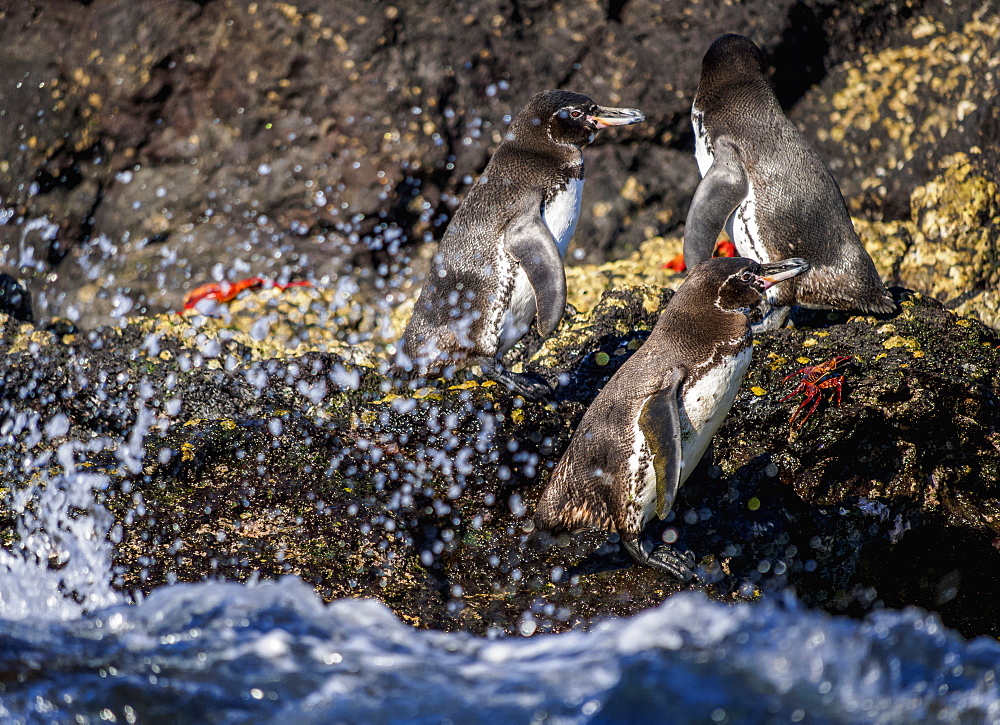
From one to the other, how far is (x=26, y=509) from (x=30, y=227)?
4039 millimetres

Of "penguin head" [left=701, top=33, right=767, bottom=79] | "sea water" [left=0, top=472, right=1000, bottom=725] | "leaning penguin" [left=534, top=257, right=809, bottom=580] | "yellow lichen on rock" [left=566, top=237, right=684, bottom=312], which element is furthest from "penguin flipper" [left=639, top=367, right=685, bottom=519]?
"penguin head" [left=701, top=33, right=767, bottom=79]

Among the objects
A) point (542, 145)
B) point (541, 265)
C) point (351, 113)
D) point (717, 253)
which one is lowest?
point (717, 253)

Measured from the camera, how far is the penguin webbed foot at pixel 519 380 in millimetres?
4047

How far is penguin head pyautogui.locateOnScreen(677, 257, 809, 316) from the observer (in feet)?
11.8

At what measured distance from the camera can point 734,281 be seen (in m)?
3.60

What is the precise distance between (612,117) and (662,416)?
1978 millimetres

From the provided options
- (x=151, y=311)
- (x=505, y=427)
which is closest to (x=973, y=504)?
(x=505, y=427)

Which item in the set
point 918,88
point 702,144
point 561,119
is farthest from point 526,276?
point 918,88

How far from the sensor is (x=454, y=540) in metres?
3.47

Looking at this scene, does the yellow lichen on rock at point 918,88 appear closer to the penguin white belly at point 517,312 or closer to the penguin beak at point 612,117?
the penguin beak at point 612,117

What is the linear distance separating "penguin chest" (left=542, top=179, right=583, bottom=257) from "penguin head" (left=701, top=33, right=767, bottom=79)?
116 cm

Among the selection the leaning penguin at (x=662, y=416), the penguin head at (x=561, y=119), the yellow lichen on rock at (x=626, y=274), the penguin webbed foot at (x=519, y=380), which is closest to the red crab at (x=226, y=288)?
the yellow lichen on rock at (x=626, y=274)

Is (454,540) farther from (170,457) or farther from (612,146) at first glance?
(612,146)

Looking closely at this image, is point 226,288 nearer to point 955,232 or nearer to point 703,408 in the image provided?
point 703,408
